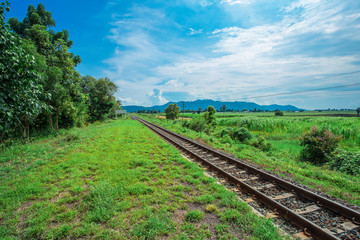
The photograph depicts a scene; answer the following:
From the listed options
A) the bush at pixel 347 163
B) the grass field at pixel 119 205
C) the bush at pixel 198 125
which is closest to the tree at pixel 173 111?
the bush at pixel 198 125

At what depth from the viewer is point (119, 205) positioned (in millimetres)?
3904

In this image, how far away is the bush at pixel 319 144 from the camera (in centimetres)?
973

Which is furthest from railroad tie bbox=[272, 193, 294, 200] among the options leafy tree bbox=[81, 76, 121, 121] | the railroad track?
leafy tree bbox=[81, 76, 121, 121]

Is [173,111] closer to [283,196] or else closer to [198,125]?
A: [198,125]

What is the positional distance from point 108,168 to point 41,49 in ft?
49.9

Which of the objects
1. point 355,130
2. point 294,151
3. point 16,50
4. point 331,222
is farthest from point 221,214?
point 355,130

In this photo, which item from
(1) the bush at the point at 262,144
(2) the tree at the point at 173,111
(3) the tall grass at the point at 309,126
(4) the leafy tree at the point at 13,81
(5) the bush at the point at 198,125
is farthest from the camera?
(2) the tree at the point at 173,111

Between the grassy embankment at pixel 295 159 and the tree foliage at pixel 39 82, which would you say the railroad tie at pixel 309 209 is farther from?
the tree foliage at pixel 39 82

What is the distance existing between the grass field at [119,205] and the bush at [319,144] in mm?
9486

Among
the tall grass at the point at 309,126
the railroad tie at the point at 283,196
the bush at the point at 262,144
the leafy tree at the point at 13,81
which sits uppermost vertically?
the leafy tree at the point at 13,81

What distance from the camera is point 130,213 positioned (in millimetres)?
3672

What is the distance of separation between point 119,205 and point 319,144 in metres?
12.8

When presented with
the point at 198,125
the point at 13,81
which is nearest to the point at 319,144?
the point at 13,81

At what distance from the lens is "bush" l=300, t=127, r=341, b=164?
9727 mm
